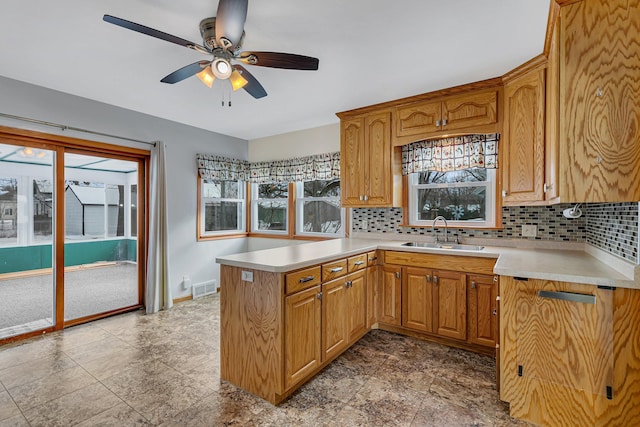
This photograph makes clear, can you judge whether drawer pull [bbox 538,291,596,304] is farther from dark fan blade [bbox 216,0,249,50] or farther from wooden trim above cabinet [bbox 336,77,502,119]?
dark fan blade [bbox 216,0,249,50]

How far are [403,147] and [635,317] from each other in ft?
7.79

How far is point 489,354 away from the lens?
265 cm

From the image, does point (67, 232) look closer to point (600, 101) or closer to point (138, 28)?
point (138, 28)

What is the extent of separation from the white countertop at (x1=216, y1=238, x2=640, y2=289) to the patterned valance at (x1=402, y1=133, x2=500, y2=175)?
888 millimetres

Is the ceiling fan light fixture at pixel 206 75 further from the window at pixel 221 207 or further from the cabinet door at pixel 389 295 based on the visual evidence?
the window at pixel 221 207

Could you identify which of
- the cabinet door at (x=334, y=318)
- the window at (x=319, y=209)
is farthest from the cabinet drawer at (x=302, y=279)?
the window at (x=319, y=209)

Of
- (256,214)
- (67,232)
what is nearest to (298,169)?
(256,214)

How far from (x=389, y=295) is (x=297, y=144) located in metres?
2.53

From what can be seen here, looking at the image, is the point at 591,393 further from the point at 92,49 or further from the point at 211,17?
the point at 92,49

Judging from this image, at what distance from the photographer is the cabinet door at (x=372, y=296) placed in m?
2.98

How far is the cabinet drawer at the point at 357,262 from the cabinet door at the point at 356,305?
0.17 feet

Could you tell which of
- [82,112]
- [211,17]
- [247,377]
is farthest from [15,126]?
[247,377]

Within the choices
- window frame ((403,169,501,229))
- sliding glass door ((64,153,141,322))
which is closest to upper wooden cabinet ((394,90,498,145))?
window frame ((403,169,501,229))

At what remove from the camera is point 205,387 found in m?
Result: 2.16
